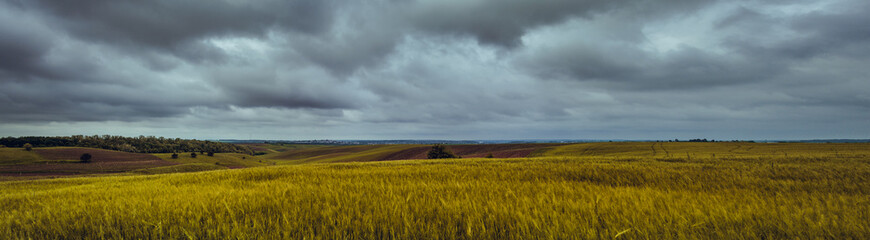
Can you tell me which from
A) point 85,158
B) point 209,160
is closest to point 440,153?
point 209,160

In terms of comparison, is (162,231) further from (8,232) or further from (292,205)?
(8,232)

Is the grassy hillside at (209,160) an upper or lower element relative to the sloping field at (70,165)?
lower

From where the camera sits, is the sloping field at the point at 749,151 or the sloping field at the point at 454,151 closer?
the sloping field at the point at 749,151

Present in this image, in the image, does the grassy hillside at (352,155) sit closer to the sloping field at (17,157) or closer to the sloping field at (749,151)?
the sloping field at (749,151)

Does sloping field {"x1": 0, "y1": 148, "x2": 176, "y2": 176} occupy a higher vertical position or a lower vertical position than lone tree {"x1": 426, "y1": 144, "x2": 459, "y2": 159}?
lower

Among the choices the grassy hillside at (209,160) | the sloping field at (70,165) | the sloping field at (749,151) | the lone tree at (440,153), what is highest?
the sloping field at (749,151)

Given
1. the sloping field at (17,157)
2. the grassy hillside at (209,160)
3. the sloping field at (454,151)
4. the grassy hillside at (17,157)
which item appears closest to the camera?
the sloping field at (17,157)

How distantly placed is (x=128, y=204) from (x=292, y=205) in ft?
7.52

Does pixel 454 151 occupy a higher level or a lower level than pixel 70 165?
higher

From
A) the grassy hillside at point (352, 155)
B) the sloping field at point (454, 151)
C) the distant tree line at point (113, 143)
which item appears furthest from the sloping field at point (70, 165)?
the sloping field at point (454, 151)

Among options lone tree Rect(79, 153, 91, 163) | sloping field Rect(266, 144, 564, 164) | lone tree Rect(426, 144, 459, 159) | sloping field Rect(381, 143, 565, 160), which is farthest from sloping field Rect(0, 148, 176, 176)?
lone tree Rect(426, 144, 459, 159)

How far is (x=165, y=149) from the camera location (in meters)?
88.2

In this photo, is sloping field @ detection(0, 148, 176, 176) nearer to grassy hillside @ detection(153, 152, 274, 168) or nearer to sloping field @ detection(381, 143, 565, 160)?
grassy hillside @ detection(153, 152, 274, 168)

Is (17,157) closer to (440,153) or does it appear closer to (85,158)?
(85,158)
